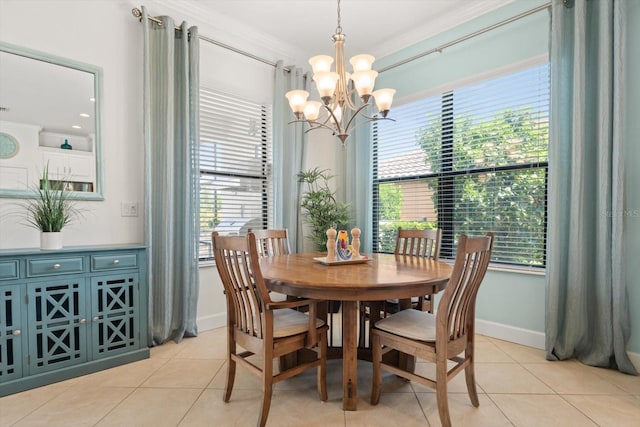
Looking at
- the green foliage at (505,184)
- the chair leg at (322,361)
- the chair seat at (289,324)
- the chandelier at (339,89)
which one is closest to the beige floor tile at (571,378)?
the green foliage at (505,184)

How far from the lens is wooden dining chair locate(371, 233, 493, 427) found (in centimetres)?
159

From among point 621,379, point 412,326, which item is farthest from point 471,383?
point 621,379

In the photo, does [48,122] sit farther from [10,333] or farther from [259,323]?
[259,323]

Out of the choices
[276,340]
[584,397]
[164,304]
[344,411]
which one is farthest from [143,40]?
[584,397]

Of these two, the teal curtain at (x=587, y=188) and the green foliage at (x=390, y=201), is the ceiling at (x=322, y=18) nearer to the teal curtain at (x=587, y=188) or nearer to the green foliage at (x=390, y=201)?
the teal curtain at (x=587, y=188)

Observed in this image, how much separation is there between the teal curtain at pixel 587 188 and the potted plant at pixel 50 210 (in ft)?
11.6

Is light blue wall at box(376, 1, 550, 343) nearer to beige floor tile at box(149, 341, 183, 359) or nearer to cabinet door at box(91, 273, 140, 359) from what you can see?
beige floor tile at box(149, 341, 183, 359)

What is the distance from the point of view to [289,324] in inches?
72.7

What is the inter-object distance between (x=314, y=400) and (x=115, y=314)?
1.55 m

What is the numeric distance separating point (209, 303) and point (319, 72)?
7.75 feet

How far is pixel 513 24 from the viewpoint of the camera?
2.87 m

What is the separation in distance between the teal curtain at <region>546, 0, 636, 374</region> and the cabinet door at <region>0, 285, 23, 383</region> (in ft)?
11.7

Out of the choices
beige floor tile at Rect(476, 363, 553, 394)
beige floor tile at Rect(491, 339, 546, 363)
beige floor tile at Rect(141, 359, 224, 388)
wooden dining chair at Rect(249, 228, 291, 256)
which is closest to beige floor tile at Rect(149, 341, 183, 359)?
beige floor tile at Rect(141, 359, 224, 388)

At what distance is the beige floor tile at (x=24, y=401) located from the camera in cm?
179
